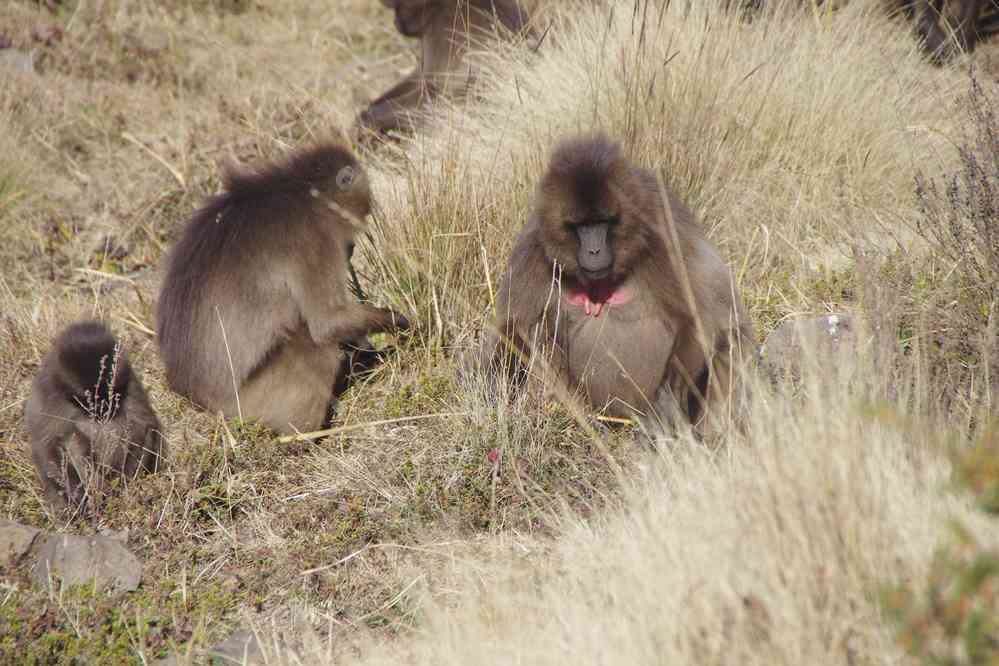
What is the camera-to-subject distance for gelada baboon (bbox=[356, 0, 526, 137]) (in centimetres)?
809

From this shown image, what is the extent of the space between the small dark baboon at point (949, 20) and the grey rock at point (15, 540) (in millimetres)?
6605

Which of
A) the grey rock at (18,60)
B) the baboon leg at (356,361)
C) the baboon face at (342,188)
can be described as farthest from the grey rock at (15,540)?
the grey rock at (18,60)

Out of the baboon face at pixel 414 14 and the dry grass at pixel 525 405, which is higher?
the baboon face at pixel 414 14

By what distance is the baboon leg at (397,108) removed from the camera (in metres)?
7.91

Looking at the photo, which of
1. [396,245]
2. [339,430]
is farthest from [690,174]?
[339,430]

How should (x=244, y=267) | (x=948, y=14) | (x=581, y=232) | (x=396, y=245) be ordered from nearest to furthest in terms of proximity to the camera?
1. (x=581, y=232)
2. (x=244, y=267)
3. (x=396, y=245)
4. (x=948, y=14)

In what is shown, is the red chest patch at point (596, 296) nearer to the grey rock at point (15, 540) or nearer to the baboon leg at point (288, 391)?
the baboon leg at point (288, 391)

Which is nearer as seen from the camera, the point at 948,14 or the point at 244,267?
the point at 244,267

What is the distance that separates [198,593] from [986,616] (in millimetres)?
2758

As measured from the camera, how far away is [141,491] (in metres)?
4.57

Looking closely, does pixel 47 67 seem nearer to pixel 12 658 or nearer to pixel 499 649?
pixel 12 658

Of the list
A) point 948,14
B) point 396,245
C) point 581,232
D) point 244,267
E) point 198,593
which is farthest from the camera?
point 948,14

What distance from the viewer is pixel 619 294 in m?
4.70

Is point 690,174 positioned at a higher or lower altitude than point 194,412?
higher
